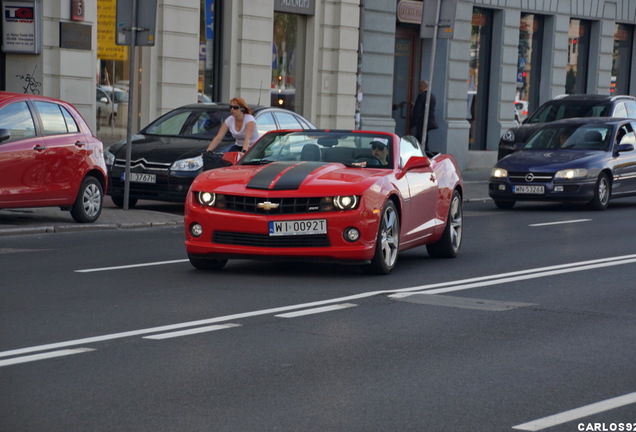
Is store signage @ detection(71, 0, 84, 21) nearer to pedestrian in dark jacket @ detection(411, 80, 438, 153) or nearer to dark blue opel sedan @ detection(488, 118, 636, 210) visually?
dark blue opel sedan @ detection(488, 118, 636, 210)

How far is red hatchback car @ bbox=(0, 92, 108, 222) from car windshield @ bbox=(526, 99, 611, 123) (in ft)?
49.9

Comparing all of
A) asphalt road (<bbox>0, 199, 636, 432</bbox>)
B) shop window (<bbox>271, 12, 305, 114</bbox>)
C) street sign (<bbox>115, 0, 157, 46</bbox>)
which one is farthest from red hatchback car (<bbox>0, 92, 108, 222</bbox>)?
shop window (<bbox>271, 12, 305, 114</bbox>)

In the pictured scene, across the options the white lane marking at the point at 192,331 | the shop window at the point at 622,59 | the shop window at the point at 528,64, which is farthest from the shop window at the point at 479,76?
the white lane marking at the point at 192,331

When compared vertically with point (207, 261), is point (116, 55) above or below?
above

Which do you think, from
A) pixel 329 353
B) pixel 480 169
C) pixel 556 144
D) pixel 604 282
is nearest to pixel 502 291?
pixel 604 282

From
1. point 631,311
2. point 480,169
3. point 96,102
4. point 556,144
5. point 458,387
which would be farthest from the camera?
point 480,169

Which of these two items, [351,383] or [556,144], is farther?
[556,144]

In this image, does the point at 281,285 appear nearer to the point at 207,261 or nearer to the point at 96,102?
the point at 207,261

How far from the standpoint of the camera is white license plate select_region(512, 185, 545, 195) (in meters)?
21.0

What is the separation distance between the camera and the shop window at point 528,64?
36844mm

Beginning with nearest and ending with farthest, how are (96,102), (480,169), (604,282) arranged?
(604,282) < (96,102) < (480,169)

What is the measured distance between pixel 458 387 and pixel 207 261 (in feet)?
17.8

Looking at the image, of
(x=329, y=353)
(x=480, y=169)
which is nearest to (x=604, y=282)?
(x=329, y=353)

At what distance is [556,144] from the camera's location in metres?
22.5
